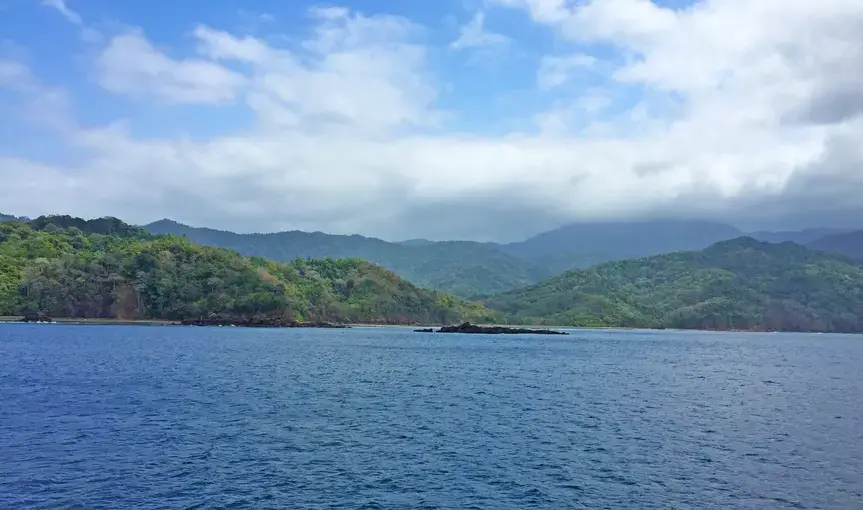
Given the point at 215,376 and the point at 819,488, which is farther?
the point at 215,376

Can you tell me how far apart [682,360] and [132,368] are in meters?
136

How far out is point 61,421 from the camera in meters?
63.7

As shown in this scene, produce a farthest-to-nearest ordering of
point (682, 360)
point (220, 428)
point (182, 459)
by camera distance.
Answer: point (682, 360), point (220, 428), point (182, 459)

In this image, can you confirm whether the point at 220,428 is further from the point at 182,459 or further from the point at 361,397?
the point at 361,397

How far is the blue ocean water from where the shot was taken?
42.9 m

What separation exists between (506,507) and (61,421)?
46.8 m

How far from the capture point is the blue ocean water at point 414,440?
42.9 meters

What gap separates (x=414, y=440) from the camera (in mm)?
60219

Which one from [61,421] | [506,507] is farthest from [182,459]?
[506,507]

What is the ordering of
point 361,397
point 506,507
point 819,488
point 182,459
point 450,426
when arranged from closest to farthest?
point 506,507, point 819,488, point 182,459, point 450,426, point 361,397

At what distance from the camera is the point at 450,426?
6769 cm

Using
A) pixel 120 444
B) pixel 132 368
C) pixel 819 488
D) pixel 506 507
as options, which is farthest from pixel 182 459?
pixel 132 368

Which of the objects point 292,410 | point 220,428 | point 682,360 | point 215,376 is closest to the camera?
point 220,428

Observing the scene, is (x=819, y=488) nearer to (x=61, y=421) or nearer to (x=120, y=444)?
(x=120, y=444)
